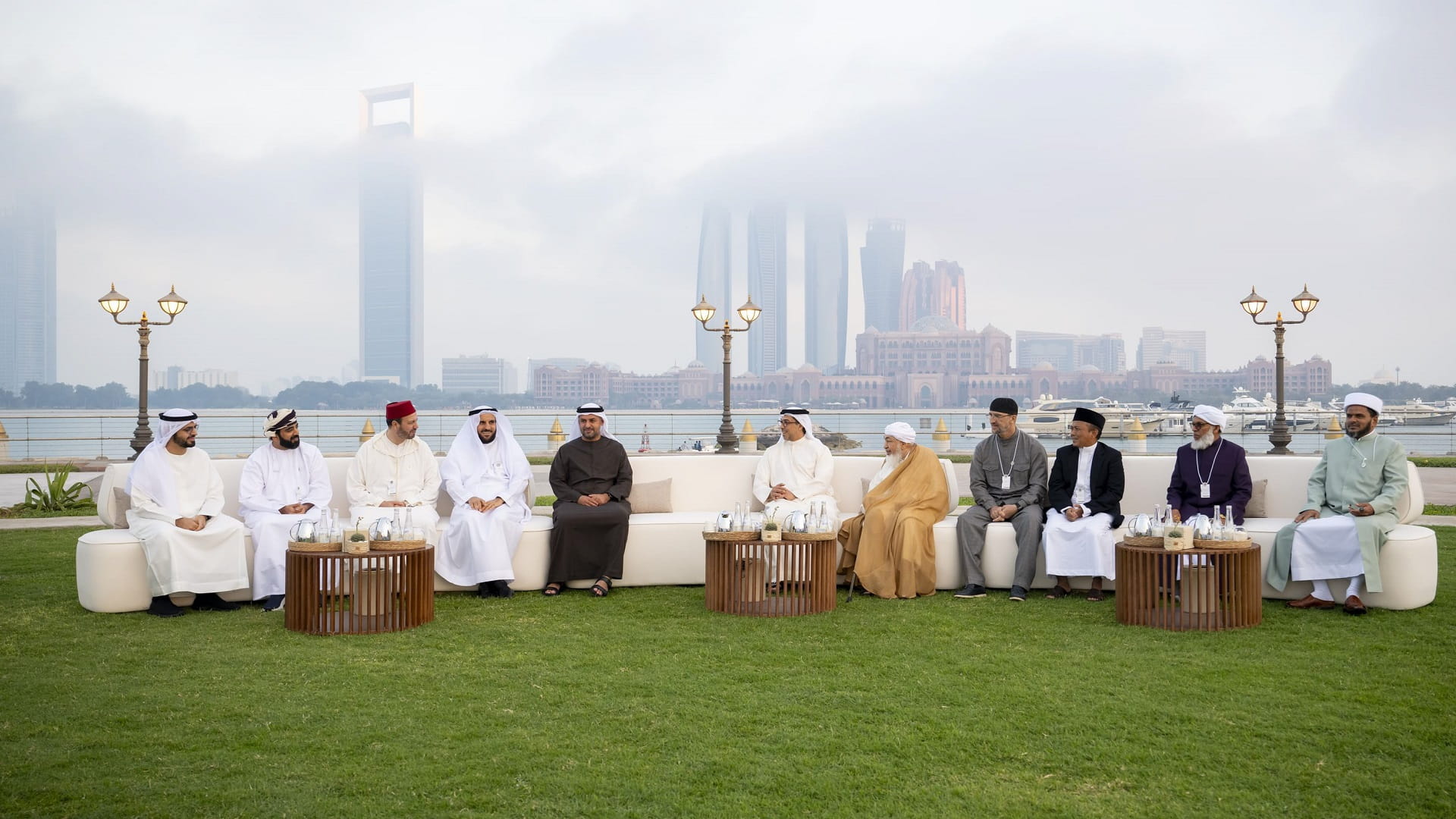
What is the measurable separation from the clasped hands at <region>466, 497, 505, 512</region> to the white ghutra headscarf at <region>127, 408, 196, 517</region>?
151 cm

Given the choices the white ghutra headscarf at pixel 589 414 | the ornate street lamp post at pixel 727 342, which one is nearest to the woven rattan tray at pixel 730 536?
the white ghutra headscarf at pixel 589 414

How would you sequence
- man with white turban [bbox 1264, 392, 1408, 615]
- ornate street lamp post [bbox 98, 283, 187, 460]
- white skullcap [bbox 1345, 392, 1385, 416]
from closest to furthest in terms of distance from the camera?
Answer: man with white turban [bbox 1264, 392, 1408, 615], white skullcap [bbox 1345, 392, 1385, 416], ornate street lamp post [bbox 98, 283, 187, 460]

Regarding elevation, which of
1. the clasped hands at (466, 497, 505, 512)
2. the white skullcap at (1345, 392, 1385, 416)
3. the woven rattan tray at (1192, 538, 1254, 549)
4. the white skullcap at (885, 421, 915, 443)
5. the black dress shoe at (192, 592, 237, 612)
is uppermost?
the white skullcap at (1345, 392, 1385, 416)

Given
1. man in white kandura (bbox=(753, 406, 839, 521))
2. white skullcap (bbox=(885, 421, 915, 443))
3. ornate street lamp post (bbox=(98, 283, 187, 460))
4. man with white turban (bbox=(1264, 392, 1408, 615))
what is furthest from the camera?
ornate street lamp post (bbox=(98, 283, 187, 460))

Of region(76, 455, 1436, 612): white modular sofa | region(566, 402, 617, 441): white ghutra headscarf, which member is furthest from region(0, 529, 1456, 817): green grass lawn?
region(566, 402, 617, 441): white ghutra headscarf

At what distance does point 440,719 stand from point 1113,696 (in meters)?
2.29

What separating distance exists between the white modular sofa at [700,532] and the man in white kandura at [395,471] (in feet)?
0.73

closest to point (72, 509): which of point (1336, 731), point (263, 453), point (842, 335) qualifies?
point (263, 453)

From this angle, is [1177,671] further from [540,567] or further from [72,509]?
[72,509]

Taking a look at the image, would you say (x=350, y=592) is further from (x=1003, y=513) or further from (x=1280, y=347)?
(x=1280, y=347)

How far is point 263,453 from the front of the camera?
19.9ft

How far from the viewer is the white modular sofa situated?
5.34m

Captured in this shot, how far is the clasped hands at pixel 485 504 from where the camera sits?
19.9 feet

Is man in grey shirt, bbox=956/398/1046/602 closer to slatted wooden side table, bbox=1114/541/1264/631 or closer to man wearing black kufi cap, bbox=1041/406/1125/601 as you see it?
man wearing black kufi cap, bbox=1041/406/1125/601
